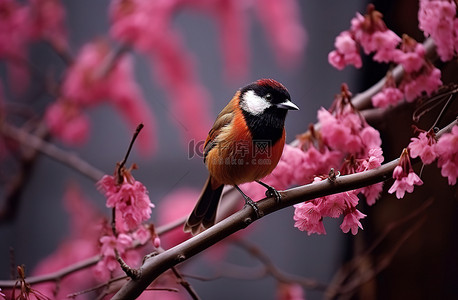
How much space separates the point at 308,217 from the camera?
25.7 inches

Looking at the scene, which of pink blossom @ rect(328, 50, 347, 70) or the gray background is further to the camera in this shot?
the gray background

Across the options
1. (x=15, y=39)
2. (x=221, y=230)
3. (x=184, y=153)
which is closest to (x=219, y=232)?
(x=221, y=230)

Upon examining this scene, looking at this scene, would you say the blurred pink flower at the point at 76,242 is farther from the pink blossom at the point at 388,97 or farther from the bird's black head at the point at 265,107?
the pink blossom at the point at 388,97

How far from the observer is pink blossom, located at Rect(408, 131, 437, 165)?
24.7 inches

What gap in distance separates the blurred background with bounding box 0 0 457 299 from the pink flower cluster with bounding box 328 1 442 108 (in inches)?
9.5

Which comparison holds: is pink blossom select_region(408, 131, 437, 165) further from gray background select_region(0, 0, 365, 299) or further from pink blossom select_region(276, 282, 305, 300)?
pink blossom select_region(276, 282, 305, 300)

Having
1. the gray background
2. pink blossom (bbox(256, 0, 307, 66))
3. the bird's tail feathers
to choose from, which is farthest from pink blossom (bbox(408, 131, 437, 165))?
pink blossom (bbox(256, 0, 307, 66))

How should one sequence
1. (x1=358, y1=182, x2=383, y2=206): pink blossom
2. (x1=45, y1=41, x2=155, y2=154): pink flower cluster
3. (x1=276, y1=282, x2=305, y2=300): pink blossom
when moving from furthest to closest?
(x1=45, y1=41, x2=155, y2=154): pink flower cluster
(x1=276, y1=282, x2=305, y2=300): pink blossom
(x1=358, y1=182, x2=383, y2=206): pink blossom

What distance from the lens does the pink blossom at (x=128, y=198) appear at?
690 millimetres

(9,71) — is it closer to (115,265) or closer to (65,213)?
(65,213)

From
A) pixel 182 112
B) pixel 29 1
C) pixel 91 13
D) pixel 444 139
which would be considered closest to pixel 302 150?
pixel 444 139

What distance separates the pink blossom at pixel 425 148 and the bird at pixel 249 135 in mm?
185

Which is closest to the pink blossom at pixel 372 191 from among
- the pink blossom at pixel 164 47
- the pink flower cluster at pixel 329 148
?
the pink flower cluster at pixel 329 148

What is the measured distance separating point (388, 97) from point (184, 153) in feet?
1.69
